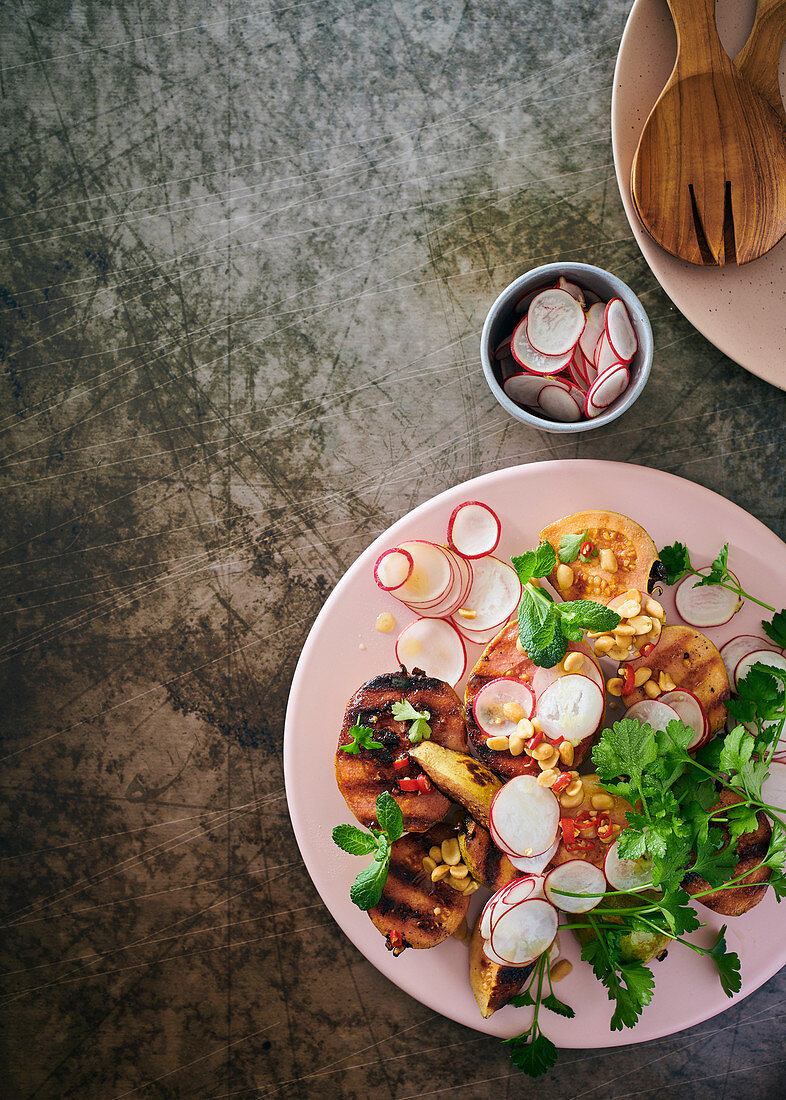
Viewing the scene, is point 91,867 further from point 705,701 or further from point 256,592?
point 705,701

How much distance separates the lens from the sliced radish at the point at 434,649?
4.90 ft

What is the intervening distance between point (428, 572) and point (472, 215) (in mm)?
978

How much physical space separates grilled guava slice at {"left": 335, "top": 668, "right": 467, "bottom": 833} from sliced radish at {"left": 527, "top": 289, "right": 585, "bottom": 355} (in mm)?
771

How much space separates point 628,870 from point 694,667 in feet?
1.49

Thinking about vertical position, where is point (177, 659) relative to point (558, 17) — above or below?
below

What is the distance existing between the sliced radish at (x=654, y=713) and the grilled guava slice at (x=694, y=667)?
0.07 feet

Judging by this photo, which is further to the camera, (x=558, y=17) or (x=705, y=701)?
(x=558, y=17)

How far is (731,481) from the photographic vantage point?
5.68 ft

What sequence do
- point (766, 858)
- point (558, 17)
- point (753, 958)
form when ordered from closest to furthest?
point (766, 858), point (753, 958), point (558, 17)

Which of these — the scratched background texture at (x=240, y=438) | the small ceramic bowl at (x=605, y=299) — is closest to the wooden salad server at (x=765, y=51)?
the scratched background texture at (x=240, y=438)

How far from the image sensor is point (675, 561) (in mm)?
1456

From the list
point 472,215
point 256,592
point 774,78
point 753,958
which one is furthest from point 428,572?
point 774,78

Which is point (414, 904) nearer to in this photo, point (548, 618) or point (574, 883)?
point (574, 883)

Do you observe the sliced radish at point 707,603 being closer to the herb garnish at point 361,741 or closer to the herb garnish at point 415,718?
the herb garnish at point 415,718
